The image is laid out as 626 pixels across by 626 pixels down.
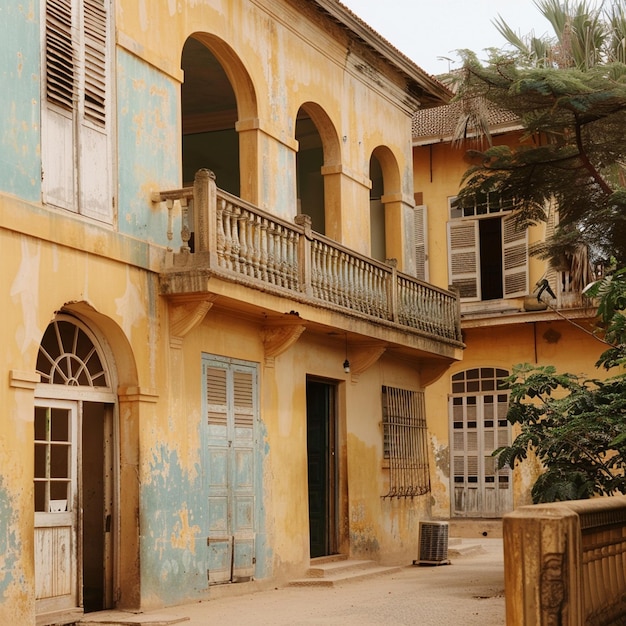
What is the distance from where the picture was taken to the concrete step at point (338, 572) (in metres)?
14.1

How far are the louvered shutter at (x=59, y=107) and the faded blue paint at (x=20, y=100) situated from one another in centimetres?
17

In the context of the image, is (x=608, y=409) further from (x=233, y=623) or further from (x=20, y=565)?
(x=20, y=565)

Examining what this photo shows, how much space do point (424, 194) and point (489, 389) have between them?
4171 millimetres

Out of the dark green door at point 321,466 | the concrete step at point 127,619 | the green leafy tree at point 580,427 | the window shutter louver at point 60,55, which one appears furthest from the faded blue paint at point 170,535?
the dark green door at point 321,466

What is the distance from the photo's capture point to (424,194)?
2492 cm

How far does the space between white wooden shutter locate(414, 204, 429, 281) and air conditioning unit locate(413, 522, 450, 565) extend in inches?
333

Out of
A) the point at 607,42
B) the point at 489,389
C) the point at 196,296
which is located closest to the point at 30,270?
the point at 196,296

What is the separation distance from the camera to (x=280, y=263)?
13.6 m

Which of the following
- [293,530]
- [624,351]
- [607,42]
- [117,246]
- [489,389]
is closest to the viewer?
[117,246]

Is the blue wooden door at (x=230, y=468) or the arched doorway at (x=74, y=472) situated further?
the blue wooden door at (x=230, y=468)

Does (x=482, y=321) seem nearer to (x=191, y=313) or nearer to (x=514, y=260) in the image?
(x=514, y=260)

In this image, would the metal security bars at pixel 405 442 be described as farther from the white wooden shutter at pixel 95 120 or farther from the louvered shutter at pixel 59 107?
the louvered shutter at pixel 59 107

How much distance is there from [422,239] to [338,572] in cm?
1107

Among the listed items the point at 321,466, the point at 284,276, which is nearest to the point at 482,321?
the point at 321,466
